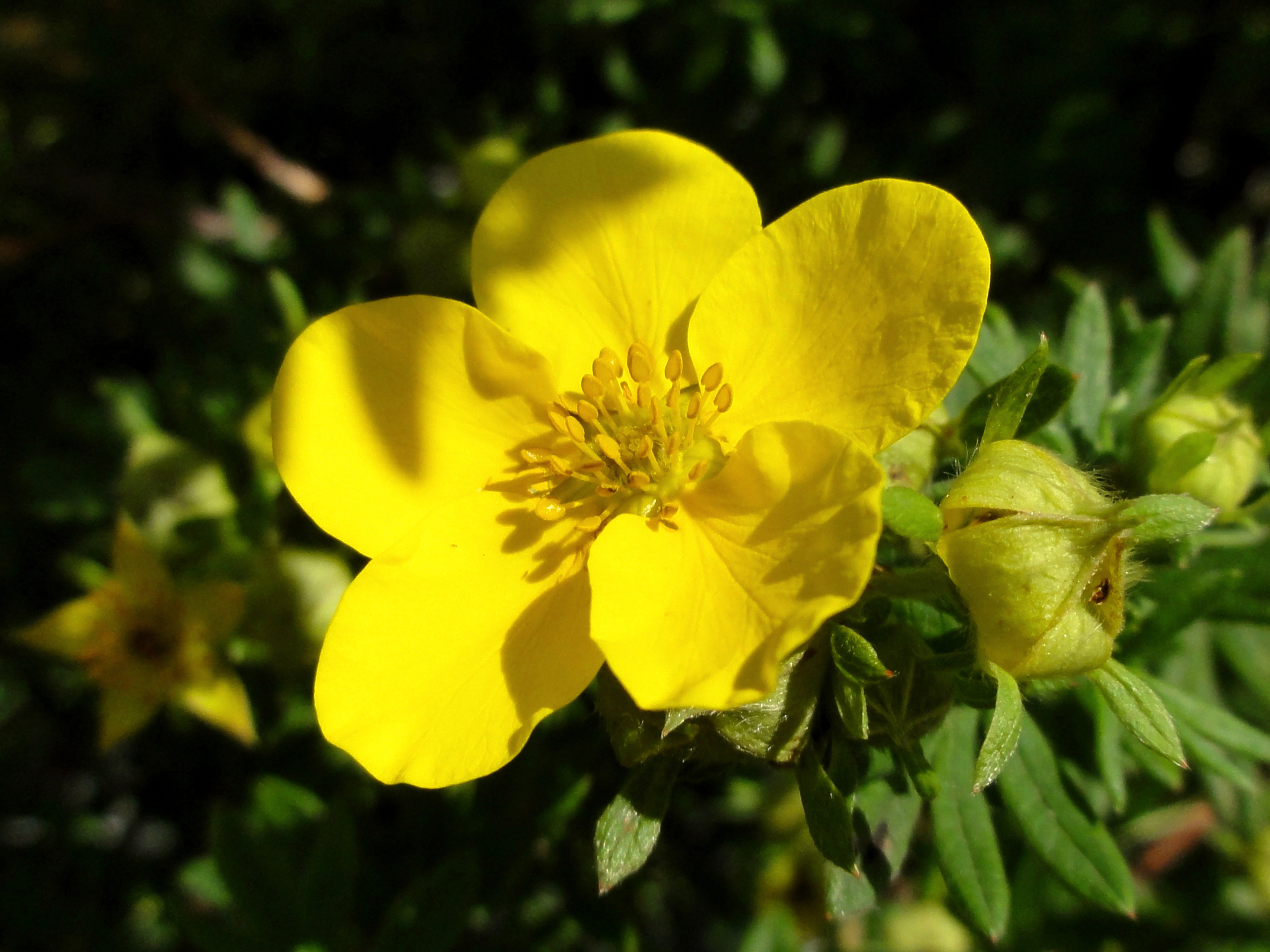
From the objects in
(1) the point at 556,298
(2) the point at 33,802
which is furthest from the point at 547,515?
(2) the point at 33,802

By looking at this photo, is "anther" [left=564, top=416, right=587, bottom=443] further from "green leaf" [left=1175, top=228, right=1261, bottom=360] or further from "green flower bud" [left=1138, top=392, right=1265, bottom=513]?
"green leaf" [left=1175, top=228, right=1261, bottom=360]

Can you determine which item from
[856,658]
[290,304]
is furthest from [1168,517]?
[290,304]

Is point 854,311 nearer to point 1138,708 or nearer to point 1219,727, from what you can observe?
point 1138,708

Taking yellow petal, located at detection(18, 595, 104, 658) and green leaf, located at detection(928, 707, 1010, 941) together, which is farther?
yellow petal, located at detection(18, 595, 104, 658)

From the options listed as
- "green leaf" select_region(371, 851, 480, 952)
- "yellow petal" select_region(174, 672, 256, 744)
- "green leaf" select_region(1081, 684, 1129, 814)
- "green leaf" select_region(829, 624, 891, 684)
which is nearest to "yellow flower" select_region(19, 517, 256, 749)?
"yellow petal" select_region(174, 672, 256, 744)

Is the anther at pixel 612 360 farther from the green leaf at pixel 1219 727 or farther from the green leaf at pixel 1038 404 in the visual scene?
the green leaf at pixel 1219 727

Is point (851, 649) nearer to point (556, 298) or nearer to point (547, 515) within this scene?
point (547, 515)
